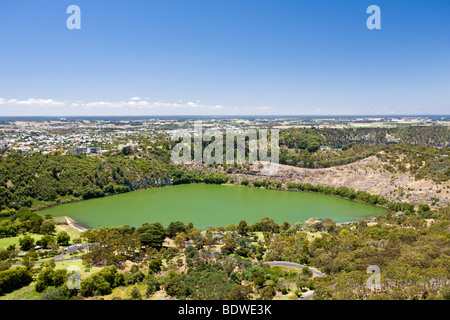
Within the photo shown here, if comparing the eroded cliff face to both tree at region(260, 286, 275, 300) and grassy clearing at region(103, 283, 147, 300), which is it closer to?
→ tree at region(260, 286, 275, 300)

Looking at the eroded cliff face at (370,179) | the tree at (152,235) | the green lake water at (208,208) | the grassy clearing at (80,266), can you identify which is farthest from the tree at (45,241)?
the eroded cliff face at (370,179)

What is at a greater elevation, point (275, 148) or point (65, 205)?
point (275, 148)

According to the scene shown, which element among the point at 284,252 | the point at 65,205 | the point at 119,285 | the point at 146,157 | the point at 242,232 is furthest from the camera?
the point at 146,157

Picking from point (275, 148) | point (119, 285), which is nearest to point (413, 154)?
point (275, 148)

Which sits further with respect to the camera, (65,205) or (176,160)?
(176,160)

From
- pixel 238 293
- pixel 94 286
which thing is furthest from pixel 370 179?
pixel 94 286

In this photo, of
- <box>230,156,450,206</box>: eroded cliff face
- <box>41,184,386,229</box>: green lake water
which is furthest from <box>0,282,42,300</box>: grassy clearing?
<box>230,156,450,206</box>: eroded cliff face
